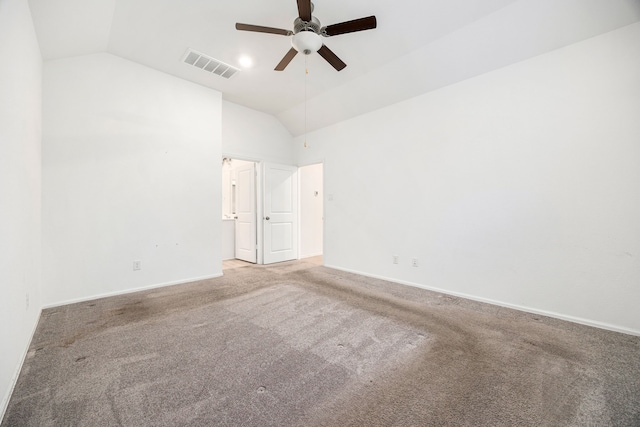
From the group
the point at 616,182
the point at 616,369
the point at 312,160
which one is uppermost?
the point at 312,160

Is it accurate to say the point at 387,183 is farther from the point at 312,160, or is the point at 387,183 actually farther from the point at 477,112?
the point at 312,160

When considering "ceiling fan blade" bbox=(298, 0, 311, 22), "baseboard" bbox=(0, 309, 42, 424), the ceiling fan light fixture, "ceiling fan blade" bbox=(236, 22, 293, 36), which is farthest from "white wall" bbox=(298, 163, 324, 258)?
"baseboard" bbox=(0, 309, 42, 424)

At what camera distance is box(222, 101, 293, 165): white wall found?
15.6 feet

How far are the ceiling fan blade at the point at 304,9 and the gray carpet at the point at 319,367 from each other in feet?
9.38

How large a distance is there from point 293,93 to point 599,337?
4.90 meters

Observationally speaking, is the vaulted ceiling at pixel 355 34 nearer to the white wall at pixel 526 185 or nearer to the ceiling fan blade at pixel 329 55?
the white wall at pixel 526 185

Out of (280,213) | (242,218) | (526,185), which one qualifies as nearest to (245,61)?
(280,213)

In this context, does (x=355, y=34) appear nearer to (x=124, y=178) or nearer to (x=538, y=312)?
(x=124, y=178)

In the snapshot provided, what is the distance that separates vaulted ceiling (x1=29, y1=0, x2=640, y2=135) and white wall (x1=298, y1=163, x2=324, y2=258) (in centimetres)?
245

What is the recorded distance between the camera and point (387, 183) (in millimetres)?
4207

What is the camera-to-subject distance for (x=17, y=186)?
1944 mm

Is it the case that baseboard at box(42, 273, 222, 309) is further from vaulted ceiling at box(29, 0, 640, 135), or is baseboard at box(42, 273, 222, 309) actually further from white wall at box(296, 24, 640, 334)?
white wall at box(296, 24, 640, 334)

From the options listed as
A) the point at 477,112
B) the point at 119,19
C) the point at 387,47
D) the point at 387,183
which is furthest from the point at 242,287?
the point at 477,112

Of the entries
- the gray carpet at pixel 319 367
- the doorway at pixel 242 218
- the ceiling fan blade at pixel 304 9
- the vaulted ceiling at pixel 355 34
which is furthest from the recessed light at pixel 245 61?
the gray carpet at pixel 319 367
